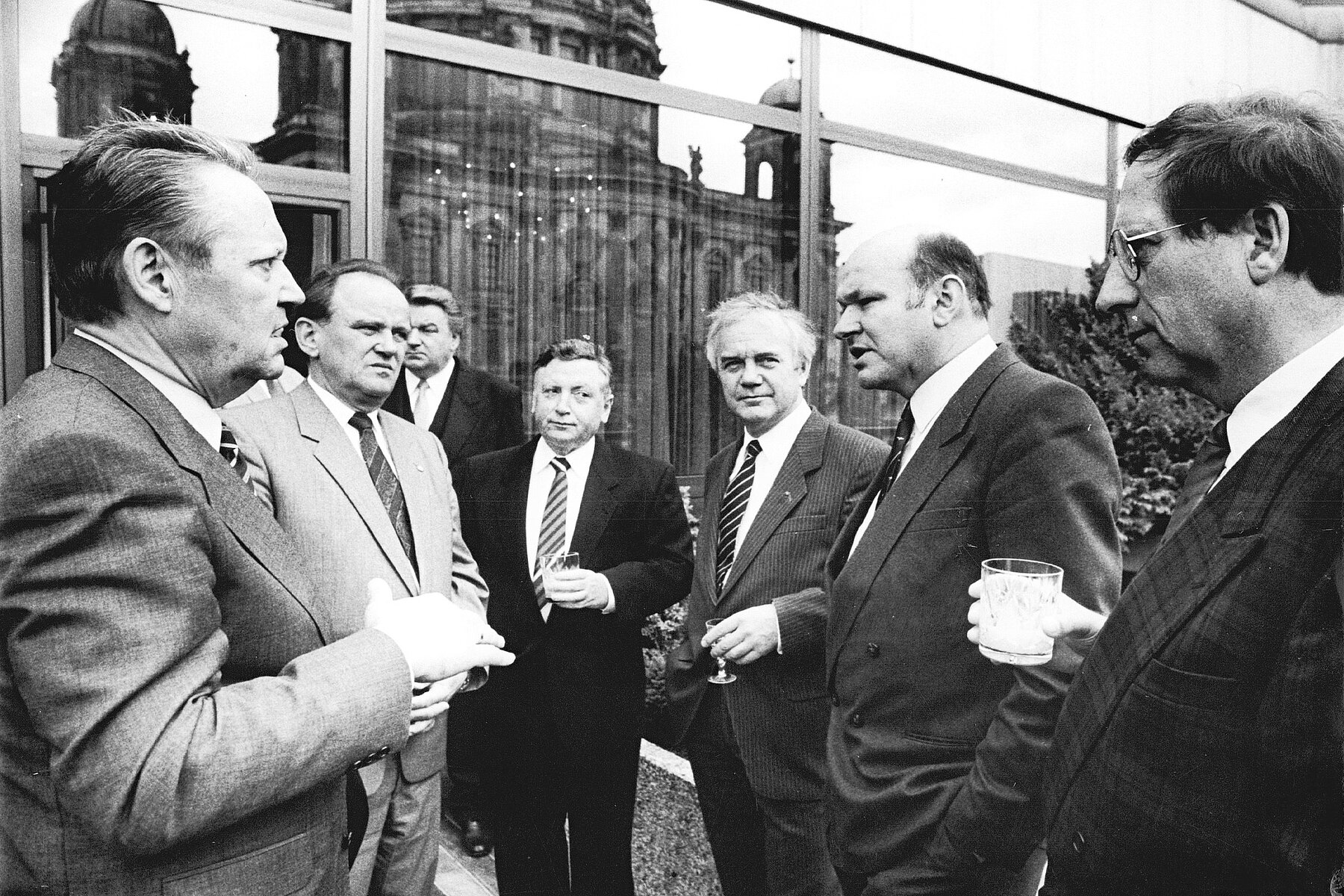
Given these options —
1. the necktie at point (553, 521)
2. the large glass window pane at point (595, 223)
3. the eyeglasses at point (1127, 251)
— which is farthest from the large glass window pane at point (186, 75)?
the eyeglasses at point (1127, 251)

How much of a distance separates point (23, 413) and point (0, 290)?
2017 mm

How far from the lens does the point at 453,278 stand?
12.8ft

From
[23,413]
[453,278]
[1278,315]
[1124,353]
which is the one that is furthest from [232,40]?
[1124,353]

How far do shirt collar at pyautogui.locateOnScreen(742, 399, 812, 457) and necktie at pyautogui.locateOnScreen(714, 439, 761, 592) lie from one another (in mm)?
28

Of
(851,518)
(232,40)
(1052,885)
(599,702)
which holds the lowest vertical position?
(599,702)

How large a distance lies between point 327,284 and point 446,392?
118 centimetres

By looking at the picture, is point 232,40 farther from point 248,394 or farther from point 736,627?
point 736,627

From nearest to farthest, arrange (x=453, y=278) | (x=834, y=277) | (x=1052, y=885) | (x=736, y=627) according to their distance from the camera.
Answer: (x=1052, y=885), (x=736, y=627), (x=453, y=278), (x=834, y=277)

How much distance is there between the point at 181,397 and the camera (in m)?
1.26

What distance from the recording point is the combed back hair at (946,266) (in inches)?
78.0

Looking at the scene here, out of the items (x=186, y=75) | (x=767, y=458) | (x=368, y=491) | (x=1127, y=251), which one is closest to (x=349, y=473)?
(x=368, y=491)

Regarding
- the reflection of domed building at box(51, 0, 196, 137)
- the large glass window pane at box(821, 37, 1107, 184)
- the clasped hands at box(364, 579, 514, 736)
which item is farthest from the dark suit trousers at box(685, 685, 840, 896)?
the large glass window pane at box(821, 37, 1107, 184)

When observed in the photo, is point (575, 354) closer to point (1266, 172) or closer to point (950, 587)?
point (950, 587)

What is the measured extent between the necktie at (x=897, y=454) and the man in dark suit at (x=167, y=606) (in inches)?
40.4
